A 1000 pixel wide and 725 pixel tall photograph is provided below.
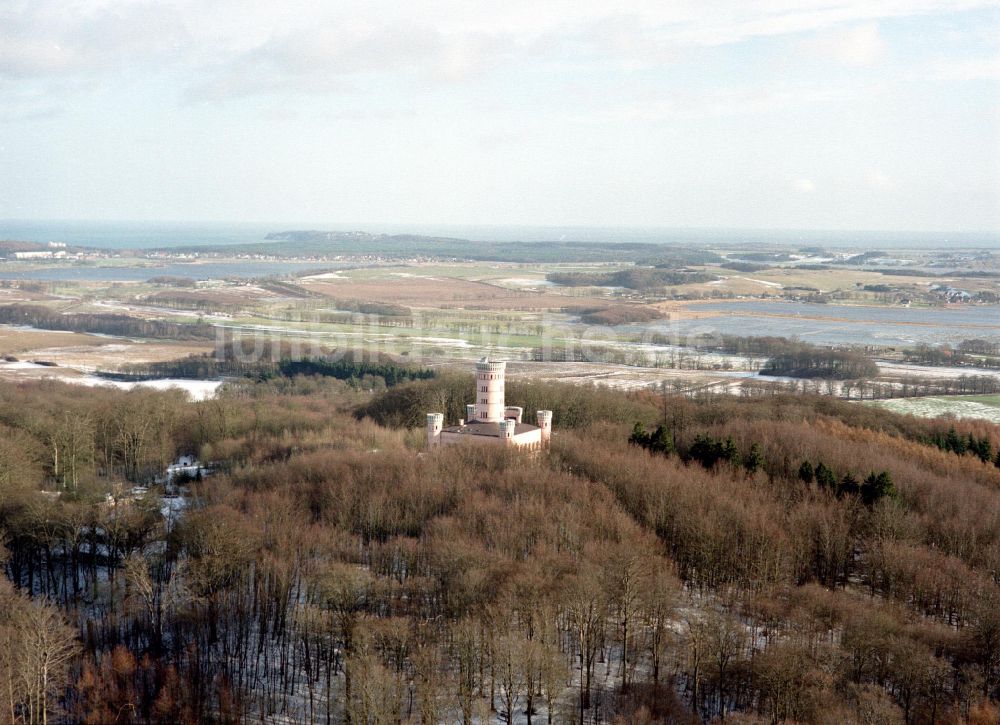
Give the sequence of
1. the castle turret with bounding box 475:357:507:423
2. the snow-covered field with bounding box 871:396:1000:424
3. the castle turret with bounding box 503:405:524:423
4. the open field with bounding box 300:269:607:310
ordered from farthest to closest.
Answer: the open field with bounding box 300:269:607:310 < the snow-covered field with bounding box 871:396:1000:424 < the castle turret with bounding box 503:405:524:423 < the castle turret with bounding box 475:357:507:423

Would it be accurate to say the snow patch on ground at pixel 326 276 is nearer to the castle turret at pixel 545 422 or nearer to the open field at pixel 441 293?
the open field at pixel 441 293

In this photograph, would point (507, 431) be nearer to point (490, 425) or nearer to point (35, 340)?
point (490, 425)

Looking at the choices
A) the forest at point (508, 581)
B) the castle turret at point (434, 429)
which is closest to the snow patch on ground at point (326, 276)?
the forest at point (508, 581)

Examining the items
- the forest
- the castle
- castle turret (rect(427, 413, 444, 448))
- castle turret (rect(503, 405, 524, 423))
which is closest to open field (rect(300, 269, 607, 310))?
castle turret (rect(503, 405, 524, 423))

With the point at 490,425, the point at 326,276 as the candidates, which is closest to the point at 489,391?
the point at 490,425

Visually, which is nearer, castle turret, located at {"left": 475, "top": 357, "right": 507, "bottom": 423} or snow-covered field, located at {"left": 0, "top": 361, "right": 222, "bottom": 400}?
castle turret, located at {"left": 475, "top": 357, "right": 507, "bottom": 423}

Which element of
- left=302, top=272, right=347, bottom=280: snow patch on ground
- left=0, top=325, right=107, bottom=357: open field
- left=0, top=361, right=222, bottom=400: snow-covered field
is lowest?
left=0, top=361, right=222, bottom=400: snow-covered field

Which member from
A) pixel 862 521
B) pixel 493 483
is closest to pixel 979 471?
pixel 862 521

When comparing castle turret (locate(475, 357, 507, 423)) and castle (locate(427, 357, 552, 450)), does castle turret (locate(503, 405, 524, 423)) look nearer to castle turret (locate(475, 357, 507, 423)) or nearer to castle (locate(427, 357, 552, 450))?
castle (locate(427, 357, 552, 450))
